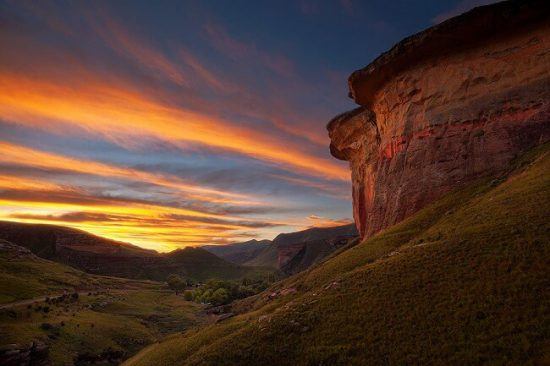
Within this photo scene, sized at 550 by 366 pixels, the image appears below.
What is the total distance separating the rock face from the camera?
137 feet

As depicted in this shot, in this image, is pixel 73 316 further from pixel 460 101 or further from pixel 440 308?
pixel 460 101

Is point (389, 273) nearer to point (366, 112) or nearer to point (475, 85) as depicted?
point (475, 85)

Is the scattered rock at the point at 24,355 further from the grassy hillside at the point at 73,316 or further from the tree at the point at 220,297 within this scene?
the tree at the point at 220,297

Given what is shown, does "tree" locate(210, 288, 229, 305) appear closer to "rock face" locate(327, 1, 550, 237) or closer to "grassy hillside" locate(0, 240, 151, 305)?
"grassy hillside" locate(0, 240, 151, 305)

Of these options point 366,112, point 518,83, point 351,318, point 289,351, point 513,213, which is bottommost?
point 289,351

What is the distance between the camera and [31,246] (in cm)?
19800

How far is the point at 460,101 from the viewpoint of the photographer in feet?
153

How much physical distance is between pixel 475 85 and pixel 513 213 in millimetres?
26300

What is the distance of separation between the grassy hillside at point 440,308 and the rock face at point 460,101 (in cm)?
1276

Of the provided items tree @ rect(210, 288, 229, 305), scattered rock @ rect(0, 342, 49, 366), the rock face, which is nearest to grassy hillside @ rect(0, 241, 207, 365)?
scattered rock @ rect(0, 342, 49, 366)

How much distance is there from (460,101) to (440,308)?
36.9 meters

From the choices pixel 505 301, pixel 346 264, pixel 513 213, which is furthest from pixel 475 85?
pixel 505 301

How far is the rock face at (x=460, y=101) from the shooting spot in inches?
1642

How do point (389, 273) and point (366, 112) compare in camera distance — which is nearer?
point (389, 273)
